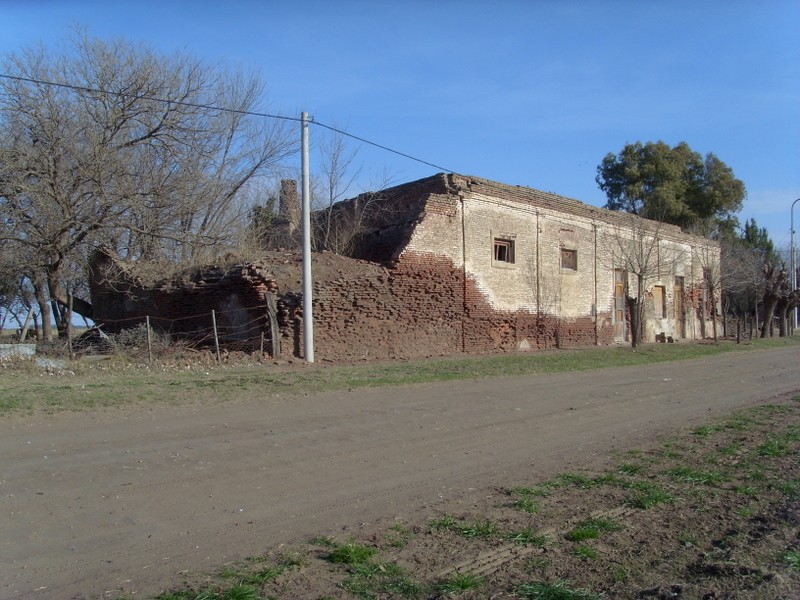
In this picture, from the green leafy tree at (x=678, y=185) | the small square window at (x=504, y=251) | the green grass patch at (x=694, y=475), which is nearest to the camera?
the green grass patch at (x=694, y=475)

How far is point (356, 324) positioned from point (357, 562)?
15.9 m

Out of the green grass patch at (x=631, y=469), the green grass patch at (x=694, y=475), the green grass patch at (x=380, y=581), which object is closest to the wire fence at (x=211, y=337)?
the green grass patch at (x=631, y=469)

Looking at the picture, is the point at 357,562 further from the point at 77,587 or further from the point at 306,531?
the point at 77,587

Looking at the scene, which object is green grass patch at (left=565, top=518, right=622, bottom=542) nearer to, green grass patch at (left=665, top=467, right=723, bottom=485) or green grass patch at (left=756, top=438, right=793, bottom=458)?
green grass patch at (left=665, top=467, right=723, bottom=485)

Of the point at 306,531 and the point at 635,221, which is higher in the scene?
the point at 635,221

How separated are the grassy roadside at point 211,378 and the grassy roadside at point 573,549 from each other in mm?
7195

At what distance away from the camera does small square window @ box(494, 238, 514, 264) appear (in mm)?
26109

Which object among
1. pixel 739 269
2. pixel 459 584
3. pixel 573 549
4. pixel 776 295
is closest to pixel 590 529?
pixel 573 549

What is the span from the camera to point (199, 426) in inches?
390

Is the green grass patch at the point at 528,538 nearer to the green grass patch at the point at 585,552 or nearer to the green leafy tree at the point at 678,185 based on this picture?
the green grass patch at the point at 585,552

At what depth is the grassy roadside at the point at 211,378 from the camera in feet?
38.7

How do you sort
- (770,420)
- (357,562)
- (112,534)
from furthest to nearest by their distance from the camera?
(770,420)
(112,534)
(357,562)

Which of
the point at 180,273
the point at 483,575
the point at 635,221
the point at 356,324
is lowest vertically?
the point at 483,575

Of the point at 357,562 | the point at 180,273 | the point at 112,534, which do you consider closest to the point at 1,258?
the point at 180,273
